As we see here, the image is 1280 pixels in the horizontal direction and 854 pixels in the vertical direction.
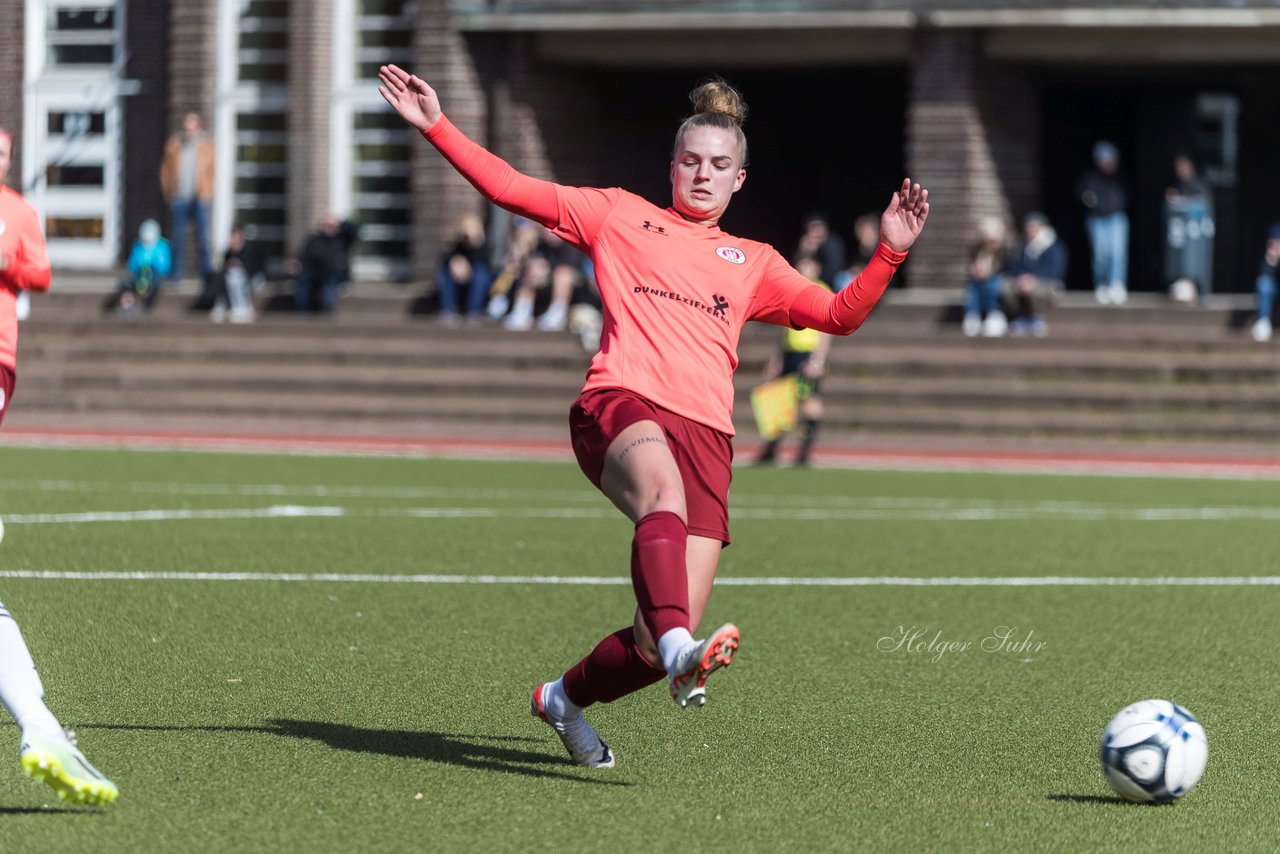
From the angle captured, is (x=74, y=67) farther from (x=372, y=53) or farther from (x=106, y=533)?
(x=106, y=533)

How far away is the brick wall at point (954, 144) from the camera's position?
28250mm

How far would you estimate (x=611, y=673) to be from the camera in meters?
6.11

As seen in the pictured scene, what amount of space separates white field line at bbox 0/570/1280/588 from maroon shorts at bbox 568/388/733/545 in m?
4.99

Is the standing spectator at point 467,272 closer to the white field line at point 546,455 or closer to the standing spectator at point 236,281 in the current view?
the standing spectator at point 236,281

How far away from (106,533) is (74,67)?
22359 mm

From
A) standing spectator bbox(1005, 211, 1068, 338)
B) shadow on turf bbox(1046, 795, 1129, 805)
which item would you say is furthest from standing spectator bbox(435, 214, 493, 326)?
shadow on turf bbox(1046, 795, 1129, 805)

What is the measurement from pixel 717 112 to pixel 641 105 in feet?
86.1

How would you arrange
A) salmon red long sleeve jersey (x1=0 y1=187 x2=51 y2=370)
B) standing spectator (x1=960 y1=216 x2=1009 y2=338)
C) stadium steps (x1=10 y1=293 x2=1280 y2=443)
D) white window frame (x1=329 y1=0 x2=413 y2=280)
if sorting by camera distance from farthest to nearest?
white window frame (x1=329 y1=0 x2=413 y2=280) < standing spectator (x1=960 y1=216 x2=1009 y2=338) < stadium steps (x1=10 y1=293 x2=1280 y2=443) < salmon red long sleeve jersey (x1=0 y1=187 x2=51 y2=370)

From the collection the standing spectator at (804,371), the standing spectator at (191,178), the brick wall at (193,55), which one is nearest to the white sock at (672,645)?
the standing spectator at (804,371)

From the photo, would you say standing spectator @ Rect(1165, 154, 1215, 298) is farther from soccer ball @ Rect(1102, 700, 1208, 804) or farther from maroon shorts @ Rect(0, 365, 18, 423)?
maroon shorts @ Rect(0, 365, 18, 423)

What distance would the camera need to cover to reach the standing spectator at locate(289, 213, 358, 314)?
29.1 metres

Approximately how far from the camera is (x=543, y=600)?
34.1 ft

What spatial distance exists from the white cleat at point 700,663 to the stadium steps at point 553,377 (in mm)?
18512

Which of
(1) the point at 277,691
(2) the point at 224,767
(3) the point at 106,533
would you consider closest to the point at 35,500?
(3) the point at 106,533
